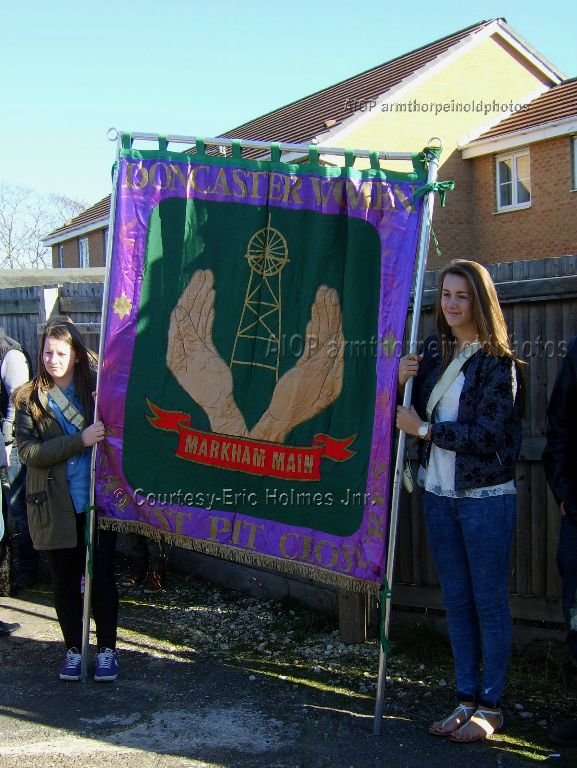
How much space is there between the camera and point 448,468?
360 centimetres

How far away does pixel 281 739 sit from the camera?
143 inches

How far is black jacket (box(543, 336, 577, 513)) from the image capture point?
11.5 ft

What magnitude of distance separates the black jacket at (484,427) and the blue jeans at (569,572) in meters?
0.35

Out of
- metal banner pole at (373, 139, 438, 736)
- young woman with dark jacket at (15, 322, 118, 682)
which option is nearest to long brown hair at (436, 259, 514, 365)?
metal banner pole at (373, 139, 438, 736)

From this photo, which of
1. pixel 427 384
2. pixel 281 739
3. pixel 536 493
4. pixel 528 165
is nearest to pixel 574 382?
pixel 427 384

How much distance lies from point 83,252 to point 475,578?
30.1 metres

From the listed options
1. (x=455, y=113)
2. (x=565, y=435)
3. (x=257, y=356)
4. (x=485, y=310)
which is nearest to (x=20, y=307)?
(x=257, y=356)

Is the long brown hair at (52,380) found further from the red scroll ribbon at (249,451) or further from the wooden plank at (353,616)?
the wooden plank at (353,616)

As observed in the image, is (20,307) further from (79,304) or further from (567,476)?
(567,476)

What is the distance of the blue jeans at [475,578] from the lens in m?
3.51

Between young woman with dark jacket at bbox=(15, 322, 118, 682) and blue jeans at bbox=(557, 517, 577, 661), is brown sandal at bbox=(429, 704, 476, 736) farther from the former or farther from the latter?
young woman with dark jacket at bbox=(15, 322, 118, 682)

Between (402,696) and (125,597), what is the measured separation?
2.53 meters

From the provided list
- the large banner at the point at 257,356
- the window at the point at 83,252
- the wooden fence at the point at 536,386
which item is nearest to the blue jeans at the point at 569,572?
the wooden fence at the point at 536,386

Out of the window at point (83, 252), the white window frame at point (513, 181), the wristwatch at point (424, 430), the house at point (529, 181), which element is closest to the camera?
the wristwatch at point (424, 430)
